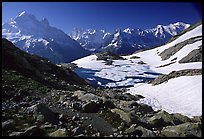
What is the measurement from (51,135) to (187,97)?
2182 centimetres

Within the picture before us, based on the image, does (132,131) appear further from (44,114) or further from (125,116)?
(44,114)

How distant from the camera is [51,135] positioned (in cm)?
1489

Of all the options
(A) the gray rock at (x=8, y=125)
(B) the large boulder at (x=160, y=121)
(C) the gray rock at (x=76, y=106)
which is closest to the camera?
(A) the gray rock at (x=8, y=125)

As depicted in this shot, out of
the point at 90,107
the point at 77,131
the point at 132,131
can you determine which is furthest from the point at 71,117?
the point at 132,131

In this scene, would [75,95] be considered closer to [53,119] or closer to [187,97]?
[53,119]

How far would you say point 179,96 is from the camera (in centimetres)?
3469

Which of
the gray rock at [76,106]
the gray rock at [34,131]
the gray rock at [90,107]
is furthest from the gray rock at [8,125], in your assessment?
the gray rock at [90,107]

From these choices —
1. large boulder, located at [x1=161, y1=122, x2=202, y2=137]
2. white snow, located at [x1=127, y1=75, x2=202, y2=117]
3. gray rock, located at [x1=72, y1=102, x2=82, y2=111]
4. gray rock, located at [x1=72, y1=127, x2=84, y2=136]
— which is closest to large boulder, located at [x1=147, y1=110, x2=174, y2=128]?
large boulder, located at [x1=161, y1=122, x2=202, y2=137]

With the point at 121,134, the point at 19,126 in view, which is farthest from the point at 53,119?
the point at 121,134

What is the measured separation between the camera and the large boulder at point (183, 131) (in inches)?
684

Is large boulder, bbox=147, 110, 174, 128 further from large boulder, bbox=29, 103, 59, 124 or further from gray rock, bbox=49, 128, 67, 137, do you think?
gray rock, bbox=49, 128, 67, 137

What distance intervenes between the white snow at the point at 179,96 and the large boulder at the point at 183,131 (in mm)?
8483

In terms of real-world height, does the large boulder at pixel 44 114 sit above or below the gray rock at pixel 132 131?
above

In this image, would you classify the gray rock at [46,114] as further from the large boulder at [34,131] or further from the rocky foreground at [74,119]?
the large boulder at [34,131]
